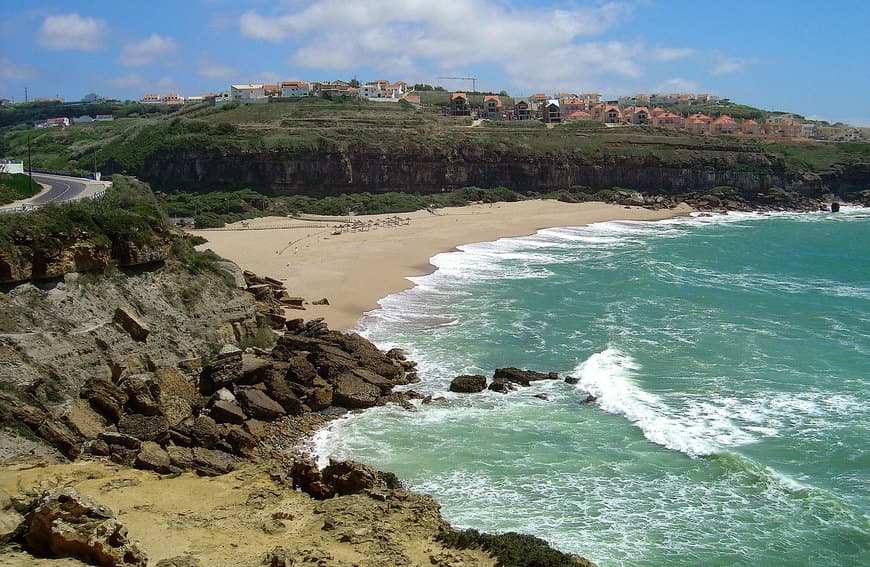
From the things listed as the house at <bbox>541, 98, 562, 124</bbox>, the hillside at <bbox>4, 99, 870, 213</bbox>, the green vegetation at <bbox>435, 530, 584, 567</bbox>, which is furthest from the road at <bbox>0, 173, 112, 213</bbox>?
the house at <bbox>541, 98, 562, 124</bbox>

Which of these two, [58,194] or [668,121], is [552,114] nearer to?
[668,121]

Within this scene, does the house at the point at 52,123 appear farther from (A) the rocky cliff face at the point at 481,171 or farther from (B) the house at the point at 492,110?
(B) the house at the point at 492,110

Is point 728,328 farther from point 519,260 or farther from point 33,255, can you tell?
point 33,255

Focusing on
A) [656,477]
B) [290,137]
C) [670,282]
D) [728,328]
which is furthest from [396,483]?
[290,137]

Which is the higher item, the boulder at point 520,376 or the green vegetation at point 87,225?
the green vegetation at point 87,225

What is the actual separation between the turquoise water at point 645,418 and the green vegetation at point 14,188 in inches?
518

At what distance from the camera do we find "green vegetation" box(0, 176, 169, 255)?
64.9ft

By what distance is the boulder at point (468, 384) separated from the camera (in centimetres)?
Result: 2319

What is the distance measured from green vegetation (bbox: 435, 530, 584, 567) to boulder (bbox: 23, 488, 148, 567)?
17.4ft

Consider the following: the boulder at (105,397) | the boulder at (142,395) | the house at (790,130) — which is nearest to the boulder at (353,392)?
the boulder at (142,395)

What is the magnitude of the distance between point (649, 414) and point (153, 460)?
1259 cm

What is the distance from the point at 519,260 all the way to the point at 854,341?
68.0 ft

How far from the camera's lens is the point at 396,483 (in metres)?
16.5

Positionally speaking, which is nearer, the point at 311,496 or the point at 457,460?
the point at 311,496
